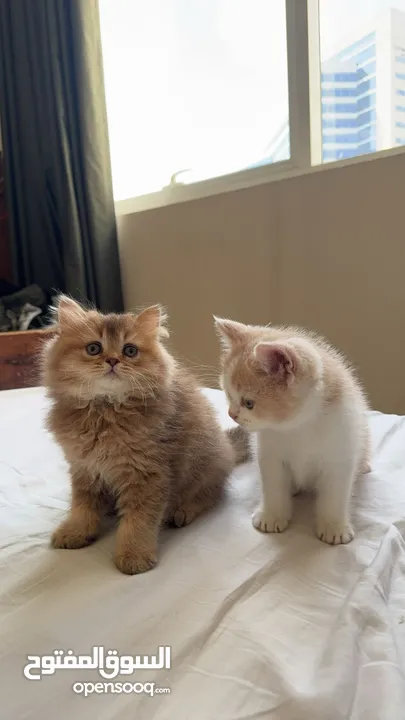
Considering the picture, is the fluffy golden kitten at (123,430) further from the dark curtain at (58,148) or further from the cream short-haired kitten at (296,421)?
the dark curtain at (58,148)

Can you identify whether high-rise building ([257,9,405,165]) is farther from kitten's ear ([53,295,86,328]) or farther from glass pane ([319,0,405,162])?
kitten's ear ([53,295,86,328])

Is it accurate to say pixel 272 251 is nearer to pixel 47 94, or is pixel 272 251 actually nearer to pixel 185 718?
pixel 47 94

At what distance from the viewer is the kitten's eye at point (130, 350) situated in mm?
885

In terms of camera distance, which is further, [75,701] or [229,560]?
[229,560]

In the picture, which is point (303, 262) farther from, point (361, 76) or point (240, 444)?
point (240, 444)

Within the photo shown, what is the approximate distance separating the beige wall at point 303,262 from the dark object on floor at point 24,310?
587 mm

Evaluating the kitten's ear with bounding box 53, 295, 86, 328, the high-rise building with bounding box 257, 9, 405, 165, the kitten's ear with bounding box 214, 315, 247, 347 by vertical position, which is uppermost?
the high-rise building with bounding box 257, 9, 405, 165

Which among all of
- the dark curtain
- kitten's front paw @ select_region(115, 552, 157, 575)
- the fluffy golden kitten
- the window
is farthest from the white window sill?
kitten's front paw @ select_region(115, 552, 157, 575)

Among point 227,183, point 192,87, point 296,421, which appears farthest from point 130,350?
point 192,87

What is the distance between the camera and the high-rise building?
1.74m

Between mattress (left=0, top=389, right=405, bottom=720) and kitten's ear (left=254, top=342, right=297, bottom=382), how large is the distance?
0.25 metres

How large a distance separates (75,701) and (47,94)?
270cm

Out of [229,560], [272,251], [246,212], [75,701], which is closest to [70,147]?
[246,212]

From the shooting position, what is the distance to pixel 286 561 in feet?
2.48
